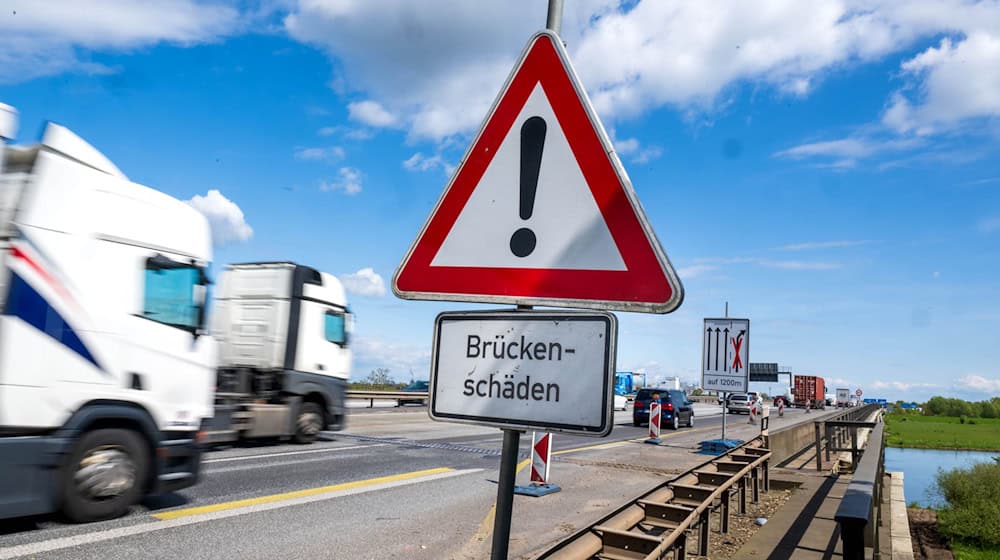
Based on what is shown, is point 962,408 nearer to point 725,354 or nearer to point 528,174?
point 725,354

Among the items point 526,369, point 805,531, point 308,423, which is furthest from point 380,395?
point 526,369

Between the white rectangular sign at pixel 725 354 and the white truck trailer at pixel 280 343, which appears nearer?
the white truck trailer at pixel 280 343

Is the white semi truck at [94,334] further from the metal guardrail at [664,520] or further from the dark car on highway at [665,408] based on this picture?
the dark car on highway at [665,408]

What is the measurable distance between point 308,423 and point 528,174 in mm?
13403

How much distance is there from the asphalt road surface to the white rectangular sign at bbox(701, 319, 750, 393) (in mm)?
2146

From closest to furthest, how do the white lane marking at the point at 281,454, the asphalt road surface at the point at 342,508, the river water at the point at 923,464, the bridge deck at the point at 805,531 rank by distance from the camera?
the asphalt road surface at the point at 342,508 → the bridge deck at the point at 805,531 → the white lane marking at the point at 281,454 → the river water at the point at 923,464

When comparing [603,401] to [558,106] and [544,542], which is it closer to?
[558,106]

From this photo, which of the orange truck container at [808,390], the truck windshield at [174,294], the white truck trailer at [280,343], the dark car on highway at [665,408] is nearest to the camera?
the truck windshield at [174,294]

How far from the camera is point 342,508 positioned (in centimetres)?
828

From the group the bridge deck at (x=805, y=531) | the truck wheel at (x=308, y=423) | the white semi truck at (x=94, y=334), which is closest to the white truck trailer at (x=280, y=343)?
the truck wheel at (x=308, y=423)

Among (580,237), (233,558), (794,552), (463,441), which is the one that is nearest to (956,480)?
(463,441)

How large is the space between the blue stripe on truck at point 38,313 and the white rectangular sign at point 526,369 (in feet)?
19.0

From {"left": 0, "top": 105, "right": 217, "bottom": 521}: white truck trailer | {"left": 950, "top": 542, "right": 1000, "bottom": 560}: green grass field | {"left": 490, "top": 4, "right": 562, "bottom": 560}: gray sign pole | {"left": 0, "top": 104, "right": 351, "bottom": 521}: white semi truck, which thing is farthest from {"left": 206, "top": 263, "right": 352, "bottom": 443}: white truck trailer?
{"left": 950, "top": 542, "right": 1000, "bottom": 560}: green grass field

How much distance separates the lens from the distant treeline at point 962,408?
4380 inches
